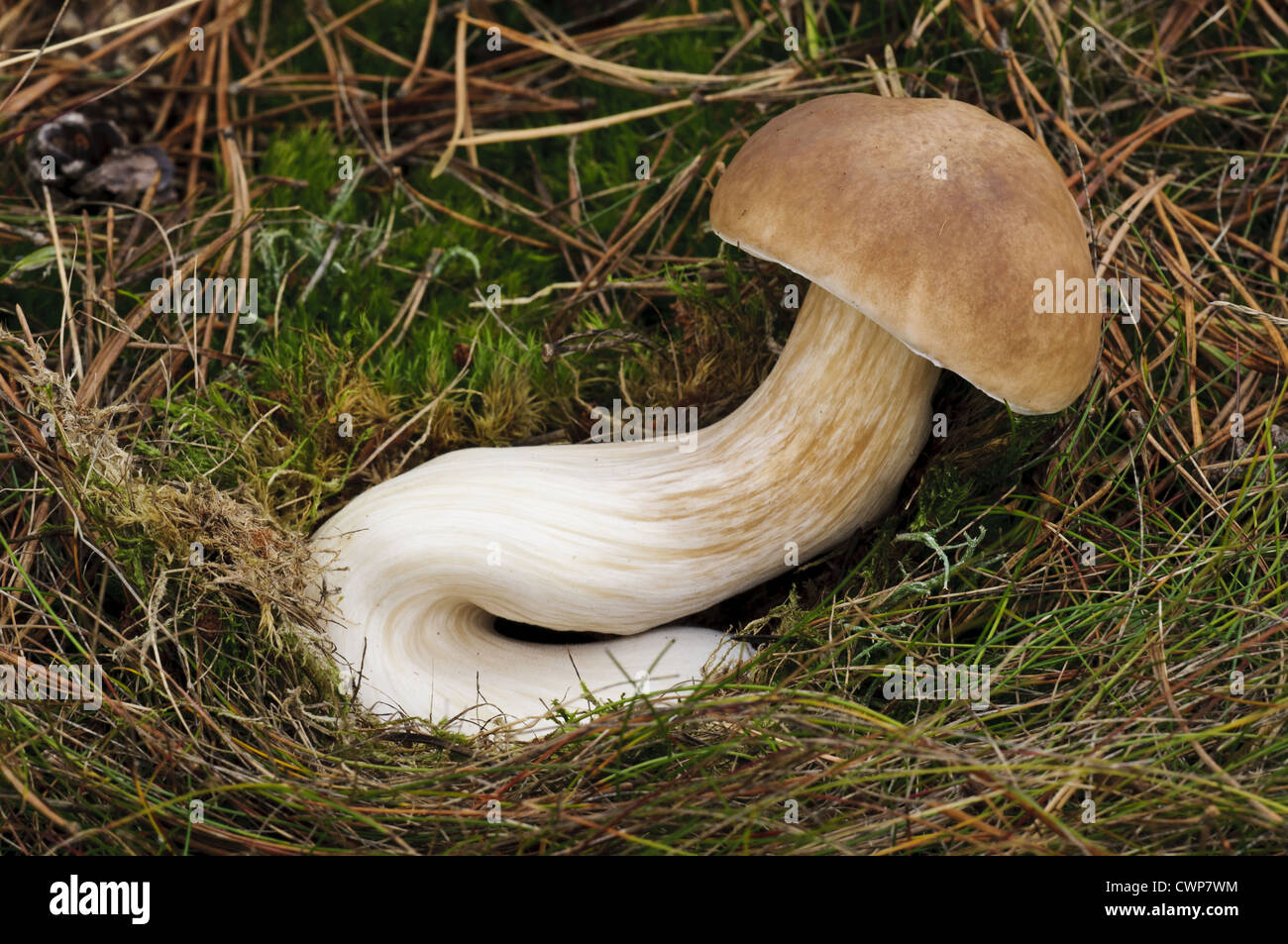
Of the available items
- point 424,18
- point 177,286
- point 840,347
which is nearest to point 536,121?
point 424,18

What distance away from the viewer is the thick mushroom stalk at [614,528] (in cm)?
213

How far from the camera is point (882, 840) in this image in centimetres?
171

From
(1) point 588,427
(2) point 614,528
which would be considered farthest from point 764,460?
(1) point 588,427

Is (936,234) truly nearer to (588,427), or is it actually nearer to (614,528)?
(614,528)

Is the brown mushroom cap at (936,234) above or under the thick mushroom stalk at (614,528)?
above

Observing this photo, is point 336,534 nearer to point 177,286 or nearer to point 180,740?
point 180,740

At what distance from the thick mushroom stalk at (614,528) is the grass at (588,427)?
Answer: 0.40 feet

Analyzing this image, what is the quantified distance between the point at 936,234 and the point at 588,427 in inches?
43.7

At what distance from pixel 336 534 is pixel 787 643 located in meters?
1.10

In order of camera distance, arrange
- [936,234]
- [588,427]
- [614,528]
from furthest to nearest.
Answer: [588,427], [614,528], [936,234]

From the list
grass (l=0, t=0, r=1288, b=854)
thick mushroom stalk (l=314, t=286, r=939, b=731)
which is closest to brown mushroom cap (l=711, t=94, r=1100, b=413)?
thick mushroom stalk (l=314, t=286, r=939, b=731)

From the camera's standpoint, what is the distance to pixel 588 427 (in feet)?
8.38

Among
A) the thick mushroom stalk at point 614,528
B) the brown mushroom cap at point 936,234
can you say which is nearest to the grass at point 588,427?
the thick mushroom stalk at point 614,528

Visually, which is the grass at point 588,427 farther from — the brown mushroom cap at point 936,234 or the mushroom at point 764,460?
the brown mushroom cap at point 936,234
